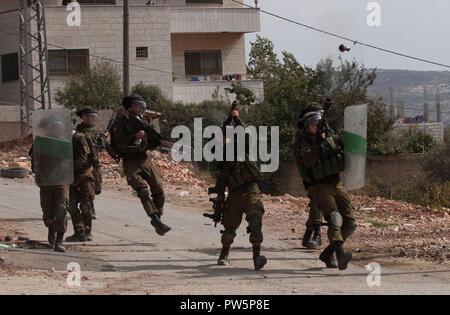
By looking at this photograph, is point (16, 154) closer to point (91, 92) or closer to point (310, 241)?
point (91, 92)

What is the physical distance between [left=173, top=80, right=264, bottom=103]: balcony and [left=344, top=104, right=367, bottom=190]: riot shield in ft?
92.0

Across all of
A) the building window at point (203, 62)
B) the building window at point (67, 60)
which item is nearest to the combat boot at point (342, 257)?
the building window at point (67, 60)

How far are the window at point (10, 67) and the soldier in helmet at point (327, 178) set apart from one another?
3005cm

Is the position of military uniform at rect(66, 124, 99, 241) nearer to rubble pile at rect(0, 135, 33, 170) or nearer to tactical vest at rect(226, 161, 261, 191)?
tactical vest at rect(226, 161, 261, 191)

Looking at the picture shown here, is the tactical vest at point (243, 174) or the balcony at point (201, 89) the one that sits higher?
the balcony at point (201, 89)

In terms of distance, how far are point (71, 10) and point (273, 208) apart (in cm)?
2233

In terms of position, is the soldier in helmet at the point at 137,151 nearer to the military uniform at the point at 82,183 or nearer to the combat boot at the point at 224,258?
the military uniform at the point at 82,183

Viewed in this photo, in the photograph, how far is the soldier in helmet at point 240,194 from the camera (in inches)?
360

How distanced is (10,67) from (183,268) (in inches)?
1192

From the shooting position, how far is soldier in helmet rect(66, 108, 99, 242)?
11164 mm

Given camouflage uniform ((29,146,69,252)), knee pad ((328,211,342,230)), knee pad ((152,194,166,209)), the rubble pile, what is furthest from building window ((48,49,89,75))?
knee pad ((328,211,342,230))

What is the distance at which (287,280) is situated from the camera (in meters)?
8.46

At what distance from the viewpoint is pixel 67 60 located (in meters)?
36.2
